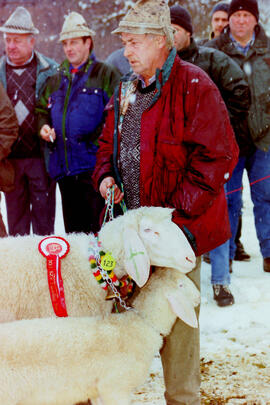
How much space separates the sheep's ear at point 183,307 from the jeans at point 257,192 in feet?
8.04

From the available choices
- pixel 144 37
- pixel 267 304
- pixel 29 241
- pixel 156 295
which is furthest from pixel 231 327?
pixel 144 37

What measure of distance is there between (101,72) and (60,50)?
336 inches

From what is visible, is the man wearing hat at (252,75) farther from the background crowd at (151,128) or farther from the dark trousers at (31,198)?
the dark trousers at (31,198)

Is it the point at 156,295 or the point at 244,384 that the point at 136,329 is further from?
the point at 244,384

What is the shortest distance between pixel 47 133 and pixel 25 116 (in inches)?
17.1

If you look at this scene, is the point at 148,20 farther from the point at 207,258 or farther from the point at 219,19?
the point at 219,19

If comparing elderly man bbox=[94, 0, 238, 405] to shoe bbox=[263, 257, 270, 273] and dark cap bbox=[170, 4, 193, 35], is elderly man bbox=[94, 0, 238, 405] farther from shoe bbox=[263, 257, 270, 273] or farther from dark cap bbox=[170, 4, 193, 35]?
shoe bbox=[263, 257, 270, 273]

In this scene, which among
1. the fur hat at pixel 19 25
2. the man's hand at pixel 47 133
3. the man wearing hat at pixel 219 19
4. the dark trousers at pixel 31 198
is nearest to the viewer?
the man's hand at pixel 47 133

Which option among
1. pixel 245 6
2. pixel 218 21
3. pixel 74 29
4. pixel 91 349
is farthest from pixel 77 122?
pixel 218 21

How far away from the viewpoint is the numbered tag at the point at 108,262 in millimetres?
2074

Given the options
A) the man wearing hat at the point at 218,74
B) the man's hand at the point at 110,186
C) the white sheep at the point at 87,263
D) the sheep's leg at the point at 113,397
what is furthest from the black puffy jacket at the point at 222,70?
the sheep's leg at the point at 113,397

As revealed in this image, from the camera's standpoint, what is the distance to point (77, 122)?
3.74 metres

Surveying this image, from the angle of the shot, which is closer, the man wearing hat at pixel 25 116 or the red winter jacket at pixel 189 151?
the red winter jacket at pixel 189 151

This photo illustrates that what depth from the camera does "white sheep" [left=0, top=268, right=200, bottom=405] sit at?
1748 millimetres
